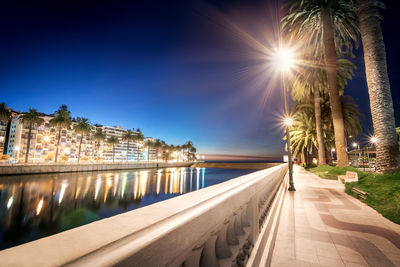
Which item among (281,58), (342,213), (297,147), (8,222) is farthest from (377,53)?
(8,222)

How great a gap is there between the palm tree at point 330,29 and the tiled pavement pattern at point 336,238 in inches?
480

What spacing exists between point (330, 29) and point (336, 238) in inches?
783

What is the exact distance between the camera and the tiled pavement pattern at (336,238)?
341cm

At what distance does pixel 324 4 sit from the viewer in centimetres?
1748

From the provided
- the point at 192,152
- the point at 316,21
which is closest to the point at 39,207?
the point at 316,21

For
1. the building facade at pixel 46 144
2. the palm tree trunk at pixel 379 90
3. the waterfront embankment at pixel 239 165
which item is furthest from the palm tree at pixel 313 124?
the waterfront embankment at pixel 239 165

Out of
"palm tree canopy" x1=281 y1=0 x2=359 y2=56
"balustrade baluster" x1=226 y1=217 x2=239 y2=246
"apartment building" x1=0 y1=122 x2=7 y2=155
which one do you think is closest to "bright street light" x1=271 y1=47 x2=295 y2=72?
"balustrade baluster" x1=226 y1=217 x2=239 y2=246

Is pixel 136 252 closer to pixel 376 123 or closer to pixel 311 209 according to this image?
pixel 311 209

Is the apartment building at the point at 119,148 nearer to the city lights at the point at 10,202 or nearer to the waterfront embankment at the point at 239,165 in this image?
the waterfront embankment at the point at 239,165

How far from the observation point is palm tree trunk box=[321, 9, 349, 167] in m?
16.3

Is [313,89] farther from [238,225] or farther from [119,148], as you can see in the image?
[119,148]

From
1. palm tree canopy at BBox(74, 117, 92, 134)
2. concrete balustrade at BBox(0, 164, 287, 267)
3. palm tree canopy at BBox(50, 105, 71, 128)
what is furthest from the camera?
palm tree canopy at BBox(74, 117, 92, 134)

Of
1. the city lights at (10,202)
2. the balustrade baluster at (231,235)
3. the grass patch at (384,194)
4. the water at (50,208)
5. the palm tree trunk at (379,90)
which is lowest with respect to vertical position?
the water at (50,208)

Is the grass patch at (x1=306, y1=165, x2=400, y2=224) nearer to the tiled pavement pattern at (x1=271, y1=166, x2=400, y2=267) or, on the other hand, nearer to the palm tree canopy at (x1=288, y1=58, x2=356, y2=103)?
the tiled pavement pattern at (x1=271, y1=166, x2=400, y2=267)
